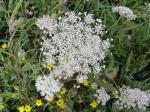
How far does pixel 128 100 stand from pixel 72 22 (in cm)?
61

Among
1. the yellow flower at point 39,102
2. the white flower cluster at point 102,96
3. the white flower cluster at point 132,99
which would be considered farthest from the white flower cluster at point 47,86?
the white flower cluster at point 132,99

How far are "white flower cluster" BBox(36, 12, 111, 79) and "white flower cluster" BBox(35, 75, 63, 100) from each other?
0.20 ft

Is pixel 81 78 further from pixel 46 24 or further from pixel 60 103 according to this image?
pixel 46 24

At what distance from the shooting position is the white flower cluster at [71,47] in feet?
7.76

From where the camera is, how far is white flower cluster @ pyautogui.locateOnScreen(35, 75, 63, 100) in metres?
2.32

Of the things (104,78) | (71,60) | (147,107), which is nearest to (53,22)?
(71,60)

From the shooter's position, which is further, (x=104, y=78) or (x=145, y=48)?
(x=145, y=48)

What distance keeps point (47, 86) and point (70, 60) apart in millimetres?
214

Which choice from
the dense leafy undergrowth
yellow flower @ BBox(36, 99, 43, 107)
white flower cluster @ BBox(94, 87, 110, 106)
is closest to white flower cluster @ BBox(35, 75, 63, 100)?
the dense leafy undergrowth

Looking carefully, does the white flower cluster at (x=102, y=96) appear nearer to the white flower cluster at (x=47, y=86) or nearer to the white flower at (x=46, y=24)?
the white flower cluster at (x=47, y=86)

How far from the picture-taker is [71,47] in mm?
2387

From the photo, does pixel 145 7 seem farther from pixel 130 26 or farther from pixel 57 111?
pixel 57 111

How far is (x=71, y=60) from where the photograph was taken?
2.35 m

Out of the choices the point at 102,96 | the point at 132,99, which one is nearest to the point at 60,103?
the point at 102,96
